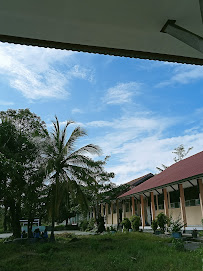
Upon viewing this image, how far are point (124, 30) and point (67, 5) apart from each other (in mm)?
597

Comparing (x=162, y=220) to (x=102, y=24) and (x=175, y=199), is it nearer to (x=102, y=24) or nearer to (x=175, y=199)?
(x=175, y=199)

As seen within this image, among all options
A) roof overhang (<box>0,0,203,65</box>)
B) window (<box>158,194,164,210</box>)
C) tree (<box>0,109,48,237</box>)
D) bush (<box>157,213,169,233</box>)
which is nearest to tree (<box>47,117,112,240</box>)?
tree (<box>0,109,48,237</box>)

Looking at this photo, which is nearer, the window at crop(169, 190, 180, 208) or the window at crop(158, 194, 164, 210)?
the window at crop(169, 190, 180, 208)

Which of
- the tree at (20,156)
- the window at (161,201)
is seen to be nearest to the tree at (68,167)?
the tree at (20,156)

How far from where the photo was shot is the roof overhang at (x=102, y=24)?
2.26 m


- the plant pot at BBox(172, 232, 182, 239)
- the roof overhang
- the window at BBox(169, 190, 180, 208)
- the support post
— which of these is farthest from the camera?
the window at BBox(169, 190, 180, 208)

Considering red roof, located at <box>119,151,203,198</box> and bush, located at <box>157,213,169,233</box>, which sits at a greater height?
red roof, located at <box>119,151,203,198</box>

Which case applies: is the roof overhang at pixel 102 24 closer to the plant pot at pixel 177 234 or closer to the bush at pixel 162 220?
the plant pot at pixel 177 234

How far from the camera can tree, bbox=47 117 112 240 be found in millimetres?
16406

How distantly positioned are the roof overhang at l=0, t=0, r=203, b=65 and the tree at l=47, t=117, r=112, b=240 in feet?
45.4

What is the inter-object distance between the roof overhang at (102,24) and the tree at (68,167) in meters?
13.8

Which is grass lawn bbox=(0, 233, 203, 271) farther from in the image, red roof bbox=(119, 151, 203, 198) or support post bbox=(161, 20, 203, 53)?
support post bbox=(161, 20, 203, 53)

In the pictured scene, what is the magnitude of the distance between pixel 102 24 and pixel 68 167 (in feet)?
49.8

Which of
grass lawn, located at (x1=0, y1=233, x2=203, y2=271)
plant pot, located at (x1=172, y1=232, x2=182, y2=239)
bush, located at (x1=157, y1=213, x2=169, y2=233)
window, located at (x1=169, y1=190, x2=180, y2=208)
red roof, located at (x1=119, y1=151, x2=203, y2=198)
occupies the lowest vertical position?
grass lawn, located at (x1=0, y1=233, x2=203, y2=271)
